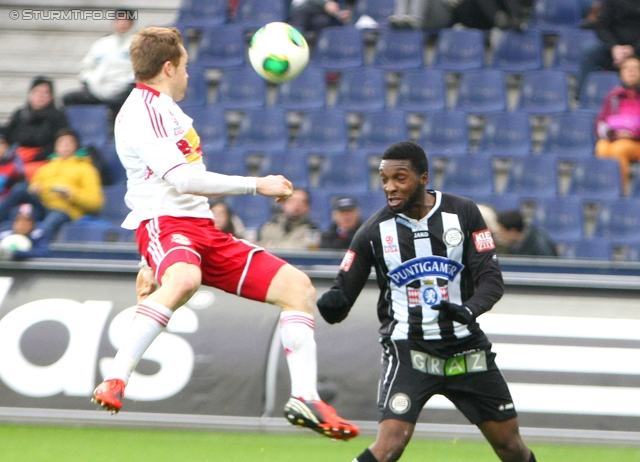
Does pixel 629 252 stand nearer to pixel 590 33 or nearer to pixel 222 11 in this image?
pixel 590 33

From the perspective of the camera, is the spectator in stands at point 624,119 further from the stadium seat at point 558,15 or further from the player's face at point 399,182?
the player's face at point 399,182

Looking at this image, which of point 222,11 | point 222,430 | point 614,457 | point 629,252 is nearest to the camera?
point 614,457

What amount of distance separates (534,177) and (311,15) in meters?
3.33

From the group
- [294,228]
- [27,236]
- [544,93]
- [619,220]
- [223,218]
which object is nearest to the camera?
[27,236]

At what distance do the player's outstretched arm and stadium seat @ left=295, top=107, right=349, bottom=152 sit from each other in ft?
21.3

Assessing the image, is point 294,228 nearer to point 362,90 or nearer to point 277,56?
point 362,90

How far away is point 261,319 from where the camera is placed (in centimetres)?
727

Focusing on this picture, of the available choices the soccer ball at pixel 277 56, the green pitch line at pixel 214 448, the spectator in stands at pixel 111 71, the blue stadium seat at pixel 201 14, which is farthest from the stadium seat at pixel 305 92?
the soccer ball at pixel 277 56

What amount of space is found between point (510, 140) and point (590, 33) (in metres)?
1.81

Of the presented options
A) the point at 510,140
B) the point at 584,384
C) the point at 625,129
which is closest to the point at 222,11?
the point at 510,140

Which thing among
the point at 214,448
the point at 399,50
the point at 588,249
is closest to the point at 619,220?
the point at 588,249

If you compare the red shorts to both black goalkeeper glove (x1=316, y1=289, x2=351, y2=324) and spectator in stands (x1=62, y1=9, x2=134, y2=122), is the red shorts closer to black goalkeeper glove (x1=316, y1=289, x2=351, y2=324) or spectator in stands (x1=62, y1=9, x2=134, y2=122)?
black goalkeeper glove (x1=316, y1=289, x2=351, y2=324)

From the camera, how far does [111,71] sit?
11.6m

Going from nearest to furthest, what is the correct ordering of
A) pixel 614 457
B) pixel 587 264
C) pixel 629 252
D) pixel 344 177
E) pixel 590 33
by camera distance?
pixel 614 457, pixel 587 264, pixel 629 252, pixel 344 177, pixel 590 33
